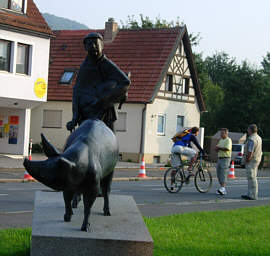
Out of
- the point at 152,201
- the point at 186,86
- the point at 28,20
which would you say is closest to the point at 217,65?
the point at 186,86

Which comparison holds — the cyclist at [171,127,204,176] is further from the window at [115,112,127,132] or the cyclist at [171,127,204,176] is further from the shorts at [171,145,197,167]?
the window at [115,112,127,132]

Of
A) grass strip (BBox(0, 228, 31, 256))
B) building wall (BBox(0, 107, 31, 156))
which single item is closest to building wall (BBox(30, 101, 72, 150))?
building wall (BBox(0, 107, 31, 156))

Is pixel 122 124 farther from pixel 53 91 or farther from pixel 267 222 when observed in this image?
pixel 267 222

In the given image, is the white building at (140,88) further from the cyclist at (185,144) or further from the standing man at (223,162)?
the cyclist at (185,144)

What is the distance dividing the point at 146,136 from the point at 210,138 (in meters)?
12.2

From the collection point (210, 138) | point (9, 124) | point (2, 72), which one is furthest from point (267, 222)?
point (210, 138)

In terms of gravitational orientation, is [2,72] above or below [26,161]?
above

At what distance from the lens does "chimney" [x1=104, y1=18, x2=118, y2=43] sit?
4594 centimetres

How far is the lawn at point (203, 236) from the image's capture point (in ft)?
28.2

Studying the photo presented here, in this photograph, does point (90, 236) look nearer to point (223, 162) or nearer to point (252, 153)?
point (252, 153)

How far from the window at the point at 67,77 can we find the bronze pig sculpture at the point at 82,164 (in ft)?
116

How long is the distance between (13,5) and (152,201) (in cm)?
1934

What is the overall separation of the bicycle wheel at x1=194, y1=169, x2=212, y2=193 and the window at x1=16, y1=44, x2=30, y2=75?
605 inches

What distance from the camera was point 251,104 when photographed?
61969 mm
